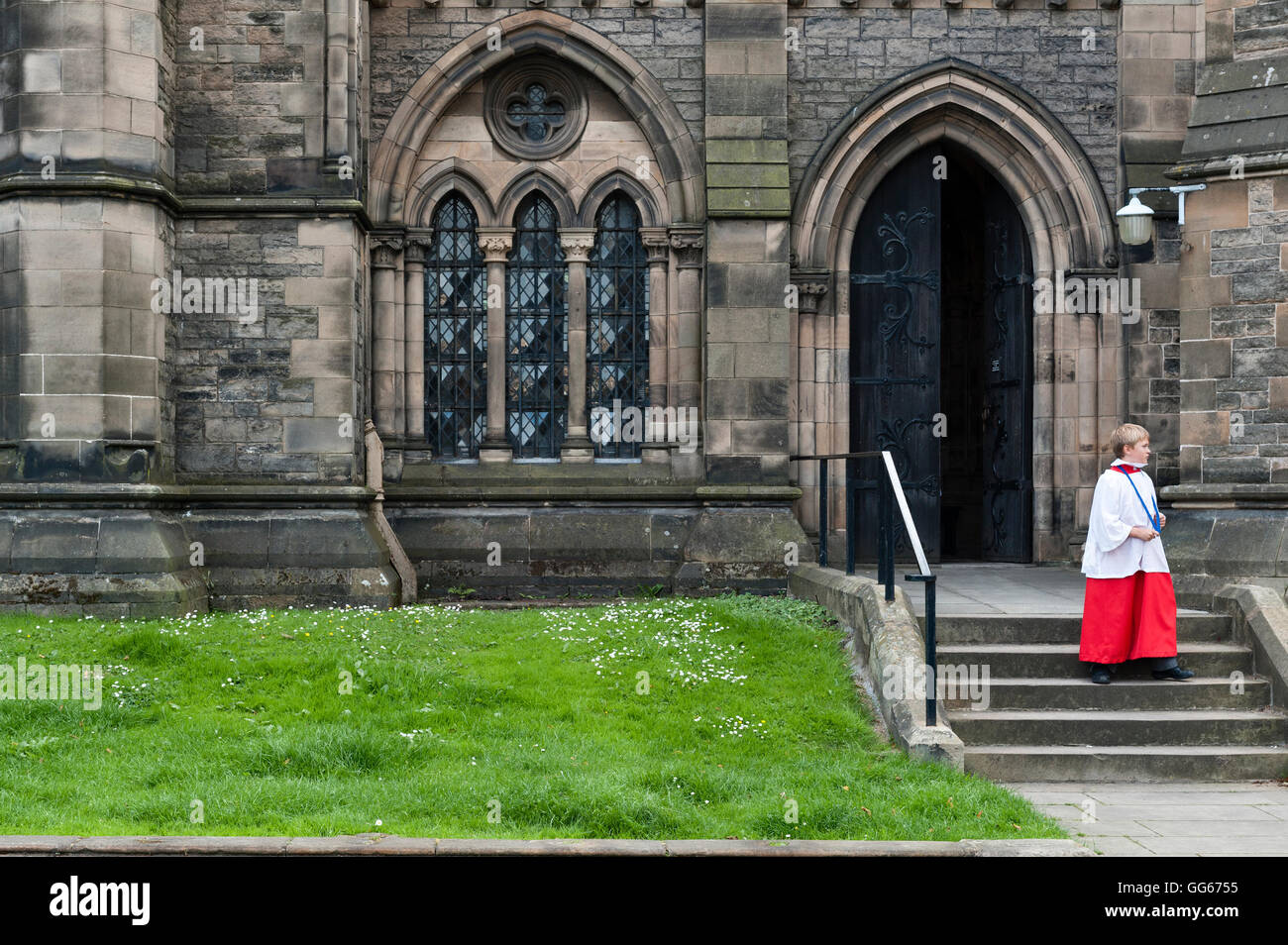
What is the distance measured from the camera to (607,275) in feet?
41.5

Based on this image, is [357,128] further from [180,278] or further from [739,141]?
[739,141]

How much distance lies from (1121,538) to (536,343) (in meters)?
6.34

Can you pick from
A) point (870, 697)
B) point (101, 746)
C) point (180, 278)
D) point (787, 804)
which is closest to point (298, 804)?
point (101, 746)

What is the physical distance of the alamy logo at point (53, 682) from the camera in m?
7.71

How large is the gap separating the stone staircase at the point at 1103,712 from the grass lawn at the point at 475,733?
0.78 meters

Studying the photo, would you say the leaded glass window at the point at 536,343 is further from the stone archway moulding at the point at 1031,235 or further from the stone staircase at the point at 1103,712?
the stone staircase at the point at 1103,712

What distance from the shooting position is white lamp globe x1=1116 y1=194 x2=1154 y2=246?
11.3 meters

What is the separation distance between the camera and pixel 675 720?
758cm

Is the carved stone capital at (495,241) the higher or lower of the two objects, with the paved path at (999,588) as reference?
higher

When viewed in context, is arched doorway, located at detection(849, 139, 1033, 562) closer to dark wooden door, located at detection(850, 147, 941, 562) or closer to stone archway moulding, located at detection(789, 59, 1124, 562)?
dark wooden door, located at detection(850, 147, 941, 562)

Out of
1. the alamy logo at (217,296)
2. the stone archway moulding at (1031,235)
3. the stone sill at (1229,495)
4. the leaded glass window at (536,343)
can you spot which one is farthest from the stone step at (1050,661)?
the alamy logo at (217,296)

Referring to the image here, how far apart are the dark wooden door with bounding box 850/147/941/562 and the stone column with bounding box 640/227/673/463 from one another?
187 cm

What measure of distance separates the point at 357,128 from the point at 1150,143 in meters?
7.22

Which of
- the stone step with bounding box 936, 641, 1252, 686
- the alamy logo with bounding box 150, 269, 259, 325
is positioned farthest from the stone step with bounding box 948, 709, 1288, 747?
the alamy logo with bounding box 150, 269, 259, 325
